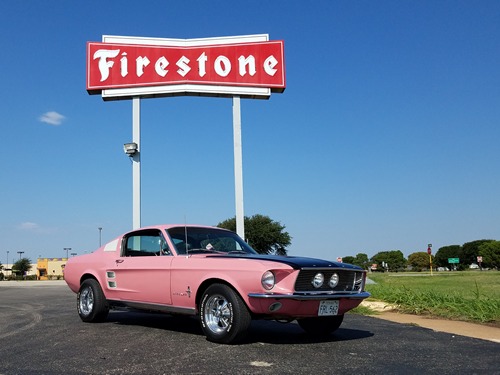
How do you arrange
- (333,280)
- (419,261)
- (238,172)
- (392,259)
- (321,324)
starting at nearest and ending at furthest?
1. (333,280)
2. (321,324)
3. (238,172)
4. (419,261)
5. (392,259)

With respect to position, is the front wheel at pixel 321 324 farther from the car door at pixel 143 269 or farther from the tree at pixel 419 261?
the tree at pixel 419 261

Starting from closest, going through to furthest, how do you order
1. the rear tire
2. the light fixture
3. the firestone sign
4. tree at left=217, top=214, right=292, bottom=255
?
the rear tire < the light fixture < the firestone sign < tree at left=217, top=214, right=292, bottom=255

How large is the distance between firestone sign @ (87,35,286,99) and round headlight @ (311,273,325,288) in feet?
45.6

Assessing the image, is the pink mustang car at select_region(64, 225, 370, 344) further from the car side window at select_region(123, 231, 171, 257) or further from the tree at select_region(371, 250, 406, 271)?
the tree at select_region(371, 250, 406, 271)

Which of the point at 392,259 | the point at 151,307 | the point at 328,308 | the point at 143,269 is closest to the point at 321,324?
the point at 328,308

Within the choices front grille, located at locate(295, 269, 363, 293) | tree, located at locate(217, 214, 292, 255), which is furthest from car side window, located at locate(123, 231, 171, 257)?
tree, located at locate(217, 214, 292, 255)

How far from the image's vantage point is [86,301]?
25.7ft

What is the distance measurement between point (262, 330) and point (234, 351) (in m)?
1.86

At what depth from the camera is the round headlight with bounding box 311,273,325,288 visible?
5684 millimetres

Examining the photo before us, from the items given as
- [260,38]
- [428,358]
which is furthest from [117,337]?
[260,38]

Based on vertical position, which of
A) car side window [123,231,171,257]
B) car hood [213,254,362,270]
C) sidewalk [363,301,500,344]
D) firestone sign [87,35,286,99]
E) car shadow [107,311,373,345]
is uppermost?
firestone sign [87,35,286,99]

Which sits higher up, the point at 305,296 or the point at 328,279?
the point at 328,279

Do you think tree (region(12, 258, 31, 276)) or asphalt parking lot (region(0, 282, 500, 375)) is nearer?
asphalt parking lot (region(0, 282, 500, 375))

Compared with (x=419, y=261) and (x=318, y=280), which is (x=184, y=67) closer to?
(x=318, y=280)
